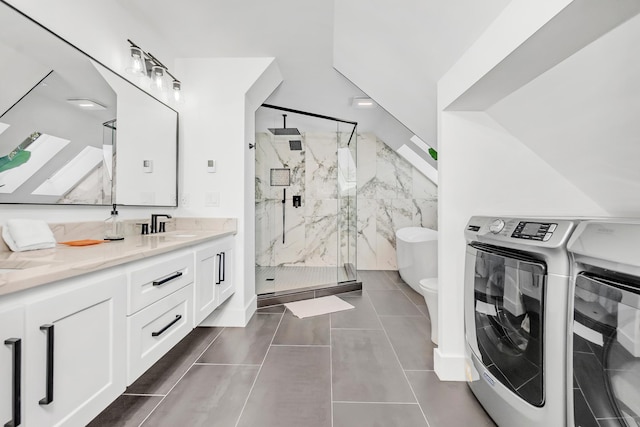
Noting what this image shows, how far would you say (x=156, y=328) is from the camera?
1.41 m

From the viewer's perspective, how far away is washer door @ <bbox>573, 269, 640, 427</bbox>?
74cm

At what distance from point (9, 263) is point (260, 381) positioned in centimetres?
130

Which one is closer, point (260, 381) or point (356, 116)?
point (260, 381)

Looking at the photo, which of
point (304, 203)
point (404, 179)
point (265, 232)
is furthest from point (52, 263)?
point (404, 179)

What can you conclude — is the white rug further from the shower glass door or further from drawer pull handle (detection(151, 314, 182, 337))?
drawer pull handle (detection(151, 314, 182, 337))

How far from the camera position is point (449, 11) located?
1434mm

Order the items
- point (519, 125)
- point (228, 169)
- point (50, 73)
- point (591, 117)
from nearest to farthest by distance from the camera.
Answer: point (591, 117)
point (50, 73)
point (519, 125)
point (228, 169)

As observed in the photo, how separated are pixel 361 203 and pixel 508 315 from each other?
367 centimetres

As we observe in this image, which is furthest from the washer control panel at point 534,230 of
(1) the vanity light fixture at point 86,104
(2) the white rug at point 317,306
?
(1) the vanity light fixture at point 86,104

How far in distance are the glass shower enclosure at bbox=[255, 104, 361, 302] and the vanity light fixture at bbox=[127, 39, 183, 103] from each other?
→ 1.01 meters

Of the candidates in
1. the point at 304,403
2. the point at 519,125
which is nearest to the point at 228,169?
the point at 304,403

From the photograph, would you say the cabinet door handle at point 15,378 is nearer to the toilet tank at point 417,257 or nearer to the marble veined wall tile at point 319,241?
the toilet tank at point 417,257

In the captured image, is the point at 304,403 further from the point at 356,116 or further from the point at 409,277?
the point at 356,116

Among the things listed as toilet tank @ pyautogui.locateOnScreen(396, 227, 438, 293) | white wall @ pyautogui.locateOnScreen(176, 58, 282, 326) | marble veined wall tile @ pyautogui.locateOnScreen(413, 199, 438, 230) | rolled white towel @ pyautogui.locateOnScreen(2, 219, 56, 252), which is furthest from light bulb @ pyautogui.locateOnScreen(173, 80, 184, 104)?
marble veined wall tile @ pyautogui.locateOnScreen(413, 199, 438, 230)
